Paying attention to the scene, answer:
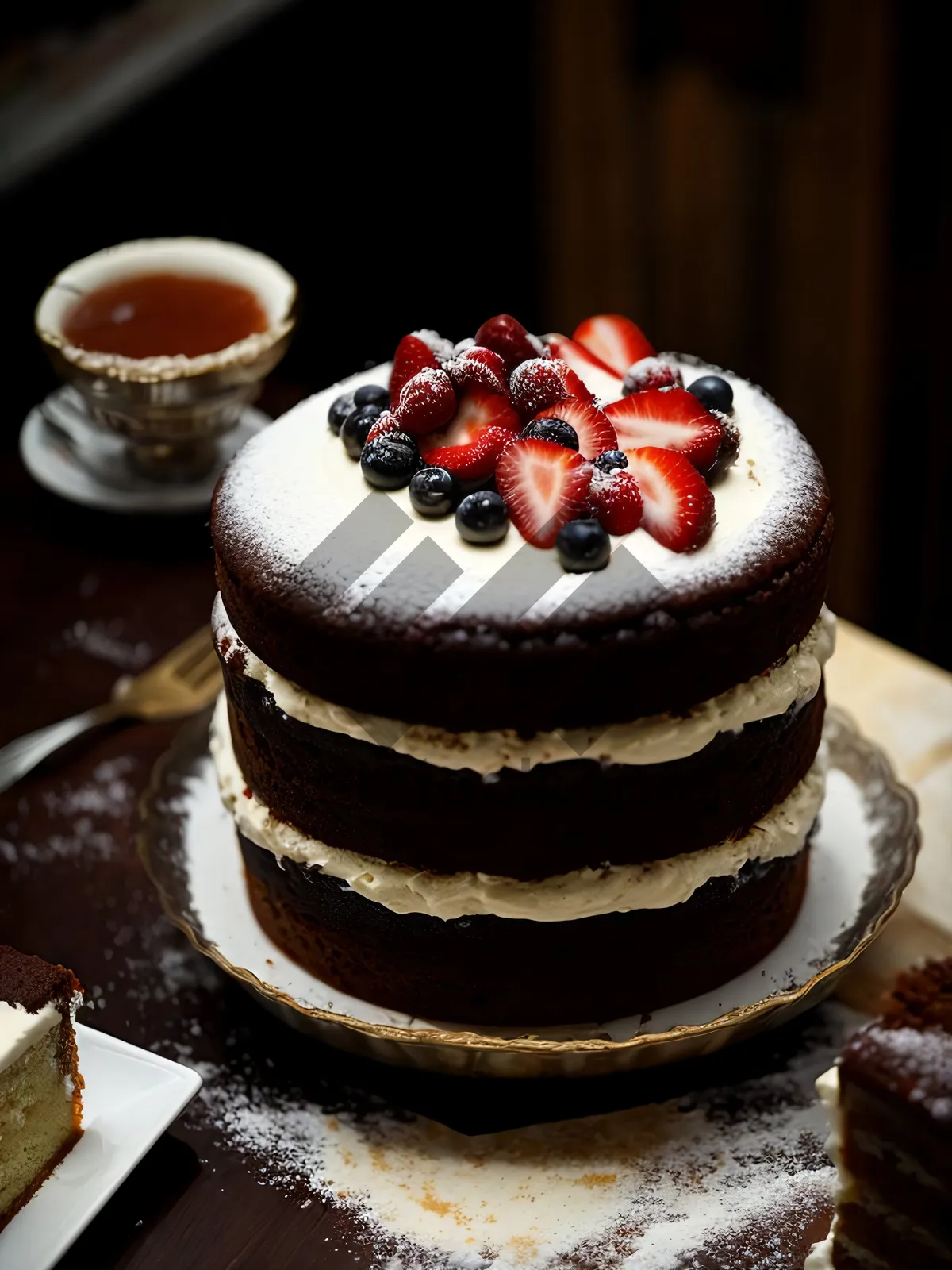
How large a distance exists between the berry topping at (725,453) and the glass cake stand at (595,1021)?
63cm

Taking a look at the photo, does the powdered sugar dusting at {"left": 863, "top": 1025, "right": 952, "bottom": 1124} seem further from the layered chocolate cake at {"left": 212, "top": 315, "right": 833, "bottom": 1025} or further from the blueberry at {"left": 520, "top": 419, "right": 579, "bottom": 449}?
the blueberry at {"left": 520, "top": 419, "right": 579, "bottom": 449}

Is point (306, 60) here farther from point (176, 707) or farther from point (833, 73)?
point (176, 707)

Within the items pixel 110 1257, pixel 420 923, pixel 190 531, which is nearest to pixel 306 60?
pixel 190 531

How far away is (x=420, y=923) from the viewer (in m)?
1.88

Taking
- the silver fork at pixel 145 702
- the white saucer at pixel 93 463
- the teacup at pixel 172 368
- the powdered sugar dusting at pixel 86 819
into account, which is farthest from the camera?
the white saucer at pixel 93 463

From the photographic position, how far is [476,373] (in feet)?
6.34

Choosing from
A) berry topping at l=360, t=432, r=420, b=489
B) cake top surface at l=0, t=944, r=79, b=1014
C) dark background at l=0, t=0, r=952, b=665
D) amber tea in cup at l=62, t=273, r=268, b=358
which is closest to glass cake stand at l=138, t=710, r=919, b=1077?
cake top surface at l=0, t=944, r=79, b=1014

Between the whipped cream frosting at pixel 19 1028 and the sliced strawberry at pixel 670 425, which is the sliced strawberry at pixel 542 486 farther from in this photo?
the whipped cream frosting at pixel 19 1028

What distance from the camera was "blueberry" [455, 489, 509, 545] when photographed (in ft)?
5.71

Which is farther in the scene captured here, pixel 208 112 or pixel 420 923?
pixel 208 112

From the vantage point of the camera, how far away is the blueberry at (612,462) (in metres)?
1.81

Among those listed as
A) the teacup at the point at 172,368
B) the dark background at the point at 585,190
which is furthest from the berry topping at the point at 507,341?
the dark background at the point at 585,190

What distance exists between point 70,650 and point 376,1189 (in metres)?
1.31

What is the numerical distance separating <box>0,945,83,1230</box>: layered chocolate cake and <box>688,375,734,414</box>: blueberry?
3.50ft
